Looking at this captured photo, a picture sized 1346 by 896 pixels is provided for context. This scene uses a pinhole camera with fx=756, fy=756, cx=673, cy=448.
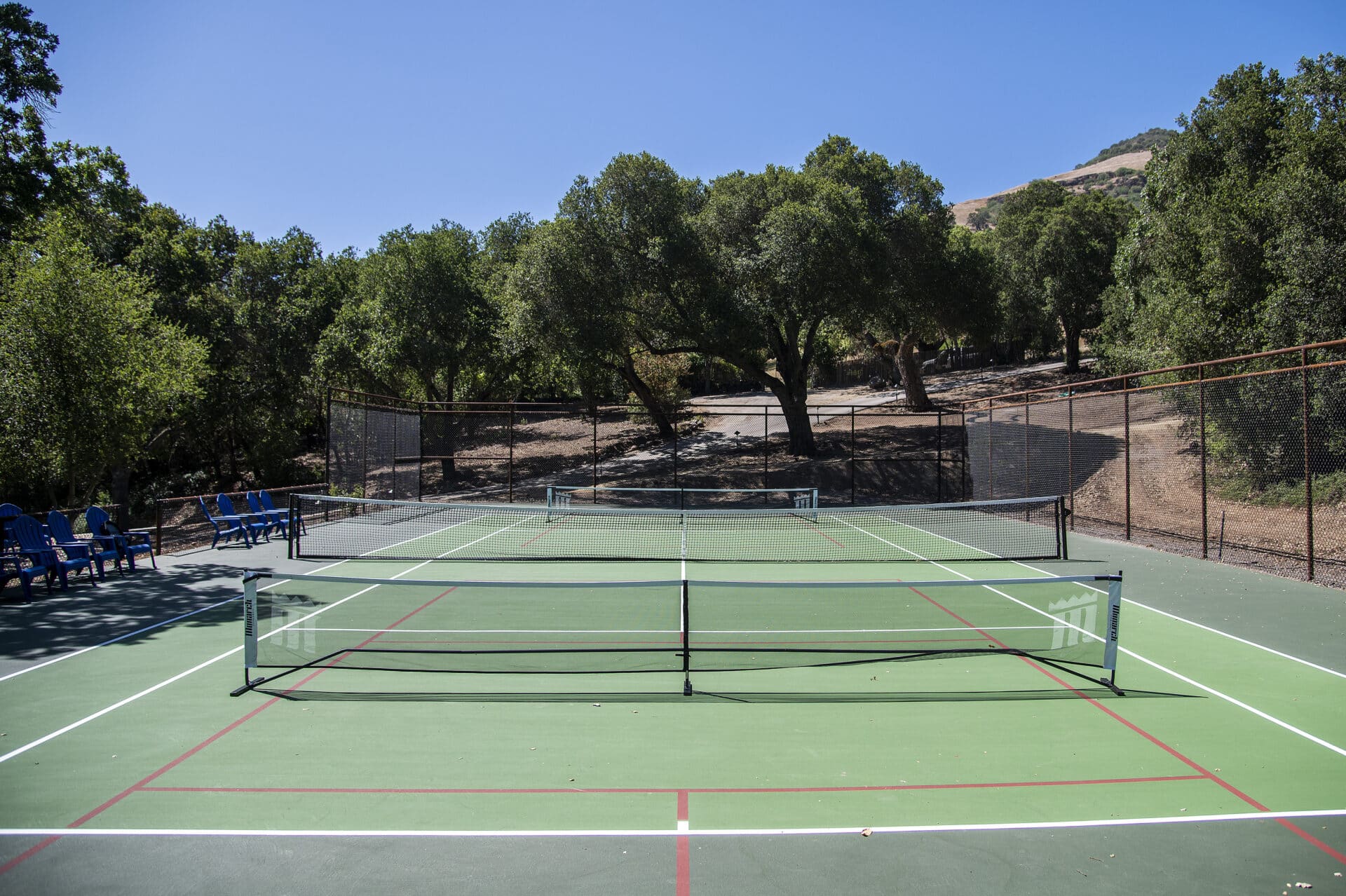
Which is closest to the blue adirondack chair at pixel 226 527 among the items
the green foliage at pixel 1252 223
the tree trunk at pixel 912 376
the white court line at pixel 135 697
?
the white court line at pixel 135 697

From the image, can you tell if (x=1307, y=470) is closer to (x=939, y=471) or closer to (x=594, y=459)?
(x=939, y=471)

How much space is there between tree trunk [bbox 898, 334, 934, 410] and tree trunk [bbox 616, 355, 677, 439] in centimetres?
1306

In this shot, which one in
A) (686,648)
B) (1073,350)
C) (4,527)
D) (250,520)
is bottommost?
(686,648)

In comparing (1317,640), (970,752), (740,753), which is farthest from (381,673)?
(1317,640)

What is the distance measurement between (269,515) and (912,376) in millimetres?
29821

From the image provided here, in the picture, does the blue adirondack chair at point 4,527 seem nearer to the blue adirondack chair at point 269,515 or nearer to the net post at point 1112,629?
the blue adirondack chair at point 269,515

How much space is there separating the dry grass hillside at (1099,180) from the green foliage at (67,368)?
134 m

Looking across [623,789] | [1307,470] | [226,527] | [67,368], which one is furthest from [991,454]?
[67,368]

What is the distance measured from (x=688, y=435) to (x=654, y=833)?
28.8 meters

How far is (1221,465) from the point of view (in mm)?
15938

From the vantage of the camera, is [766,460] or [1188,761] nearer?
[1188,761]

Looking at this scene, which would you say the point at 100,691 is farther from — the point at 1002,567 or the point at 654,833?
the point at 1002,567

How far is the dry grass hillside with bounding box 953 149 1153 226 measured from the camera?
149m

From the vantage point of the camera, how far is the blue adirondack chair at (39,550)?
11508 millimetres
